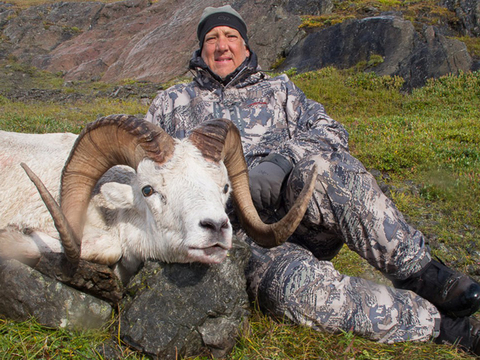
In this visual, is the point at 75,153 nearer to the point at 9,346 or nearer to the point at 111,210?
the point at 111,210

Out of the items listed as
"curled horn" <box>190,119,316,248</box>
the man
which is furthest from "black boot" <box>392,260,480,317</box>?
"curled horn" <box>190,119,316,248</box>

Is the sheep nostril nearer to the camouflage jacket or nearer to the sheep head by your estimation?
the sheep head

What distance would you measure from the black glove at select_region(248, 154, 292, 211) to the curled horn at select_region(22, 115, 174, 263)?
118 centimetres

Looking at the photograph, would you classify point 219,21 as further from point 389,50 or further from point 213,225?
point 389,50

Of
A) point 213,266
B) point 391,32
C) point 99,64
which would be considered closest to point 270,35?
point 391,32

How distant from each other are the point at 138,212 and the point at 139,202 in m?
0.13

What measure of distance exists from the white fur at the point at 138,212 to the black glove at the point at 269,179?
22.3 inches

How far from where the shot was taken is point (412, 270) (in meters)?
4.01

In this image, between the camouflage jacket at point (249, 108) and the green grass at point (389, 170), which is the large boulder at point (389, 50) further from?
the camouflage jacket at point (249, 108)

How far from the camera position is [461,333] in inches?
149

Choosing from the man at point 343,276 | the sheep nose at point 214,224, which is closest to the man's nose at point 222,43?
the man at point 343,276

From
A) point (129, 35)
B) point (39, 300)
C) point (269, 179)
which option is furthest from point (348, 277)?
point (129, 35)

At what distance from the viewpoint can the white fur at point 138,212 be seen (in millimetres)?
3338

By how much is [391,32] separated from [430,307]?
19.8m
